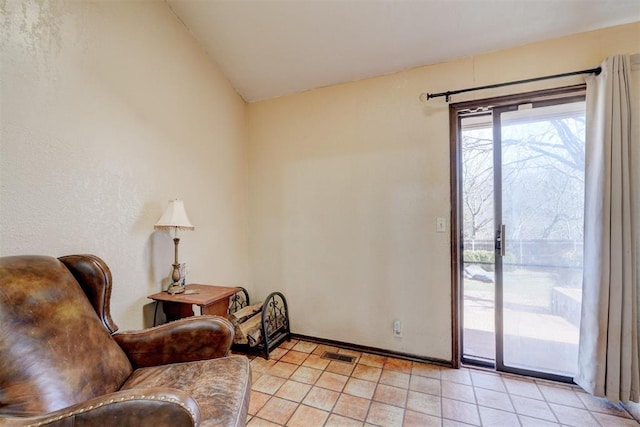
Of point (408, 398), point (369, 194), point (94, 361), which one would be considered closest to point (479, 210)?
point (369, 194)

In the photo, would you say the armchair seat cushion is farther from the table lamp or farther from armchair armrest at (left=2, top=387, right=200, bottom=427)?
the table lamp

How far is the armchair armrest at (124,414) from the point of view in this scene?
82 cm

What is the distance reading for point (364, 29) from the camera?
2010 mm

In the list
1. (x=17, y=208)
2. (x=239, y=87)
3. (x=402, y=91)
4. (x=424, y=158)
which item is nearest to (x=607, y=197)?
(x=424, y=158)

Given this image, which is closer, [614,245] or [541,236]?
[614,245]

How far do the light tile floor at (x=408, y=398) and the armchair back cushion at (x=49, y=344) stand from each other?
870 mm

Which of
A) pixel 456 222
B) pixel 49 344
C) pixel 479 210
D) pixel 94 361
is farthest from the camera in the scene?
pixel 479 210

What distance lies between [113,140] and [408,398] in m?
2.50

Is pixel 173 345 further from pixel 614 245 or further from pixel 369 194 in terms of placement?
pixel 614 245

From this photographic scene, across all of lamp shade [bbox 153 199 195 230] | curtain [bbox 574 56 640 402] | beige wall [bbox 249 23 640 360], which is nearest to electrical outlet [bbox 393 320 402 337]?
beige wall [bbox 249 23 640 360]

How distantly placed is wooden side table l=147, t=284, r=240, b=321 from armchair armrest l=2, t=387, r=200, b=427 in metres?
0.90

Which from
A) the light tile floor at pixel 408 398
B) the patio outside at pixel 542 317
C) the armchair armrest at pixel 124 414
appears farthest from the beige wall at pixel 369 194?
the armchair armrest at pixel 124 414

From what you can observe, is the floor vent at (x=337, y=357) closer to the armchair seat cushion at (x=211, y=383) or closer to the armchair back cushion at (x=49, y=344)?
the armchair seat cushion at (x=211, y=383)

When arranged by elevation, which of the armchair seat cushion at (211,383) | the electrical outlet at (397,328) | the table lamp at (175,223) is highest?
the table lamp at (175,223)
